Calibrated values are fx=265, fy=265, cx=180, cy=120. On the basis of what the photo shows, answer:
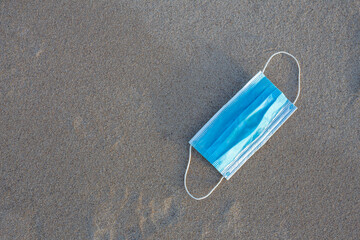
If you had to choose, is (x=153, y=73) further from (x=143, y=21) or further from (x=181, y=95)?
(x=143, y=21)

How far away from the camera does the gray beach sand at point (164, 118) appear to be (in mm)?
1781

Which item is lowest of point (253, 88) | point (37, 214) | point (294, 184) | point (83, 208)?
point (294, 184)

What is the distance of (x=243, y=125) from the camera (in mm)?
1713

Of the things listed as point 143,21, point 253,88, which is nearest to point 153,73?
point 143,21

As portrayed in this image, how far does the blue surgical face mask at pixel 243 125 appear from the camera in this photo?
1.71 metres

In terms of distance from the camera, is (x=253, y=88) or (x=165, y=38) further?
(x=165, y=38)

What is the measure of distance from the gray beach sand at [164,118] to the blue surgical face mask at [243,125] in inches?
3.1

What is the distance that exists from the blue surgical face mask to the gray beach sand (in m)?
0.08

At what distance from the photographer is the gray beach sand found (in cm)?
178

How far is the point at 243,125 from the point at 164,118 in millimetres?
531

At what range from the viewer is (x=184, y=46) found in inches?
73.7

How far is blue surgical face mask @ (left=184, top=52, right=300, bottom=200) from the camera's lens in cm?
171

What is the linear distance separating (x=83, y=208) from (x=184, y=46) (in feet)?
4.29

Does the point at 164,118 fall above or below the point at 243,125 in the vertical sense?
above
